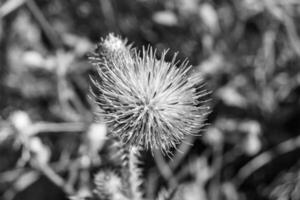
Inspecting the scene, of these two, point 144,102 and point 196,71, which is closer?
point 144,102

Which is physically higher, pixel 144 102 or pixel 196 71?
pixel 196 71

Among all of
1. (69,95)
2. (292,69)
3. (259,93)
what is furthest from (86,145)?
(292,69)

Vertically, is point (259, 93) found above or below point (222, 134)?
above

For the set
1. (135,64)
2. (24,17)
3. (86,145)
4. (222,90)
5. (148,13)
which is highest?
(24,17)

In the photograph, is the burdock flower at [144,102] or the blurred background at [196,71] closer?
the burdock flower at [144,102]

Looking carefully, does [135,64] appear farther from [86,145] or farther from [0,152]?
[0,152]
